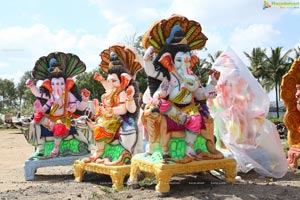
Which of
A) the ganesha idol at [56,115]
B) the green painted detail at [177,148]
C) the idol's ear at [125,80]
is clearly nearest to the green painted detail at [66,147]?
the ganesha idol at [56,115]

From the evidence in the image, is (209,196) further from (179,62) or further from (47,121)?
(47,121)

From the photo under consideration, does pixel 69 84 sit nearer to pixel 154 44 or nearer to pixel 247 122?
pixel 154 44

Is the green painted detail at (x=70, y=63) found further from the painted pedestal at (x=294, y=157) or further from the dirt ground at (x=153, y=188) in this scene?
the painted pedestal at (x=294, y=157)

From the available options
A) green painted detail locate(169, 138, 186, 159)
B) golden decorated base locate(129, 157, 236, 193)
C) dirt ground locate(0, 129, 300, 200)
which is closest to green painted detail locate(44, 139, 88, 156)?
dirt ground locate(0, 129, 300, 200)

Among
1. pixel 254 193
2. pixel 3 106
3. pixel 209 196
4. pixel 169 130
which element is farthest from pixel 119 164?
pixel 3 106

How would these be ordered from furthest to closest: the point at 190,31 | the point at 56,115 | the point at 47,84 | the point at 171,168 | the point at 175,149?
the point at 47,84 → the point at 56,115 → the point at 190,31 → the point at 175,149 → the point at 171,168

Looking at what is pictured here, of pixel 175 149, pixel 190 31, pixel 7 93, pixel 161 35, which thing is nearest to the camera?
pixel 175 149

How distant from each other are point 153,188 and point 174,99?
1.24 m

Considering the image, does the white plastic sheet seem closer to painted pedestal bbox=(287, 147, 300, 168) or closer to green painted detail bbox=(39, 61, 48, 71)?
painted pedestal bbox=(287, 147, 300, 168)

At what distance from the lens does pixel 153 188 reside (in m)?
5.50

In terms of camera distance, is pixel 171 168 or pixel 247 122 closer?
pixel 171 168

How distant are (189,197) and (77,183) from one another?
2278 millimetres

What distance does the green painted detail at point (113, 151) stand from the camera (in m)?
5.92

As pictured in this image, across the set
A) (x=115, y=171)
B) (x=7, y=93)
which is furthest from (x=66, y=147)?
(x=7, y=93)
